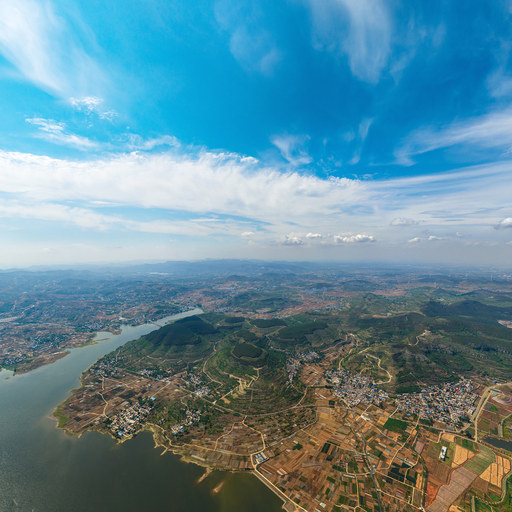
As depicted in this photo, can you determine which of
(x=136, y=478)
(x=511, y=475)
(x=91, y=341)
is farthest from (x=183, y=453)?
(x=91, y=341)

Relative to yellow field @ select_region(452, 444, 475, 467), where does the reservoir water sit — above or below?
below

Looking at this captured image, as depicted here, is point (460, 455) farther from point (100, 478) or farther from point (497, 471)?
point (100, 478)

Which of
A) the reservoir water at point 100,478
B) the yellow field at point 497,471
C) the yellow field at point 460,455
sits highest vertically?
the yellow field at point 497,471

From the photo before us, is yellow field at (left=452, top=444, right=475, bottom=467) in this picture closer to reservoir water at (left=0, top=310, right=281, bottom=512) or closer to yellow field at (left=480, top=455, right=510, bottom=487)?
yellow field at (left=480, top=455, right=510, bottom=487)

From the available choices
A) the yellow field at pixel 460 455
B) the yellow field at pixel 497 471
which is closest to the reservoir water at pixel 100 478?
the yellow field at pixel 460 455

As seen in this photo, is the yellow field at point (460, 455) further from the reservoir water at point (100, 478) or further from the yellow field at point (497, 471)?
the reservoir water at point (100, 478)

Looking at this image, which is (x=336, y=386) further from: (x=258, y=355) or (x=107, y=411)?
(x=107, y=411)

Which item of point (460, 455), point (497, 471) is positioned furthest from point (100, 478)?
point (497, 471)

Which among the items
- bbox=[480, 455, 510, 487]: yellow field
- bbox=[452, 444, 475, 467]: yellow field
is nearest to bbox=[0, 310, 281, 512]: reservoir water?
bbox=[452, 444, 475, 467]: yellow field
